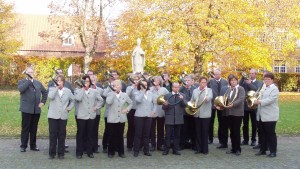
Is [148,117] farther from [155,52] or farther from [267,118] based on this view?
[155,52]

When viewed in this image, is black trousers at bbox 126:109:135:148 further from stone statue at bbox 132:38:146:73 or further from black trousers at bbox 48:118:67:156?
stone statue at bbox 132:38:146:73

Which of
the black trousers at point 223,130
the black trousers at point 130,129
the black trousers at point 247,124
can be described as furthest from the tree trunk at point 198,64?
the black trousers at point 130,129

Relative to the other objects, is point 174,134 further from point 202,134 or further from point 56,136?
point 56,136

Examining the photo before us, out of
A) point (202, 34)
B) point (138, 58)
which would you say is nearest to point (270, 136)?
point (138, 58)

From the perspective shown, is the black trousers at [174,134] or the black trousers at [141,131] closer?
the black trousers at [141,131]

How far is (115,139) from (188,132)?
7.42ft

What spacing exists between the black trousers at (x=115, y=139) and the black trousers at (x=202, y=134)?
1925 millimetres

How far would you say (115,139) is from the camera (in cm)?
→ 988

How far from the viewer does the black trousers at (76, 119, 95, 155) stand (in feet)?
31.8

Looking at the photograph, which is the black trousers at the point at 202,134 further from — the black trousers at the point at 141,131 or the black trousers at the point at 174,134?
the black trousers at the point at 141,131

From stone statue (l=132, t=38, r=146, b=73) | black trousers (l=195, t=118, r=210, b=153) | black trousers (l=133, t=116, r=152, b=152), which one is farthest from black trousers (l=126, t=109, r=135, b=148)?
stone statue (l=132, t=38, r=146, b=73)

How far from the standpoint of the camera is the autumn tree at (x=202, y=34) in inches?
951

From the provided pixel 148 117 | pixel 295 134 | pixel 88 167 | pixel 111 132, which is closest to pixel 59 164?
pixel 88 167

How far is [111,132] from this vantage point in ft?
32.5
